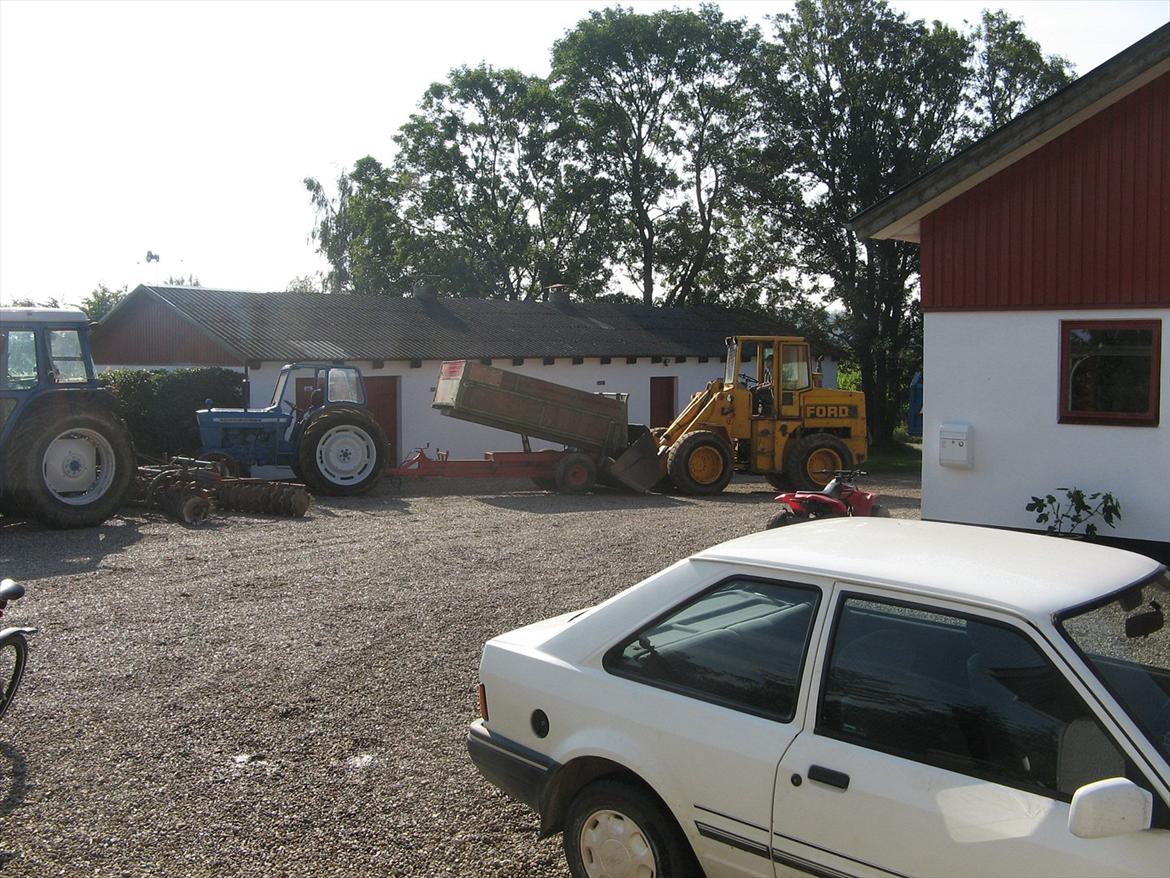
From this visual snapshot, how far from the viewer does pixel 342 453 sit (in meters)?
18.0

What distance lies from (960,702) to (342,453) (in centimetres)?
1560

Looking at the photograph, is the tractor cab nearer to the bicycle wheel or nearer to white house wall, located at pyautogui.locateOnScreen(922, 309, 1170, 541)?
white house wall, located at pyautogui.locateOnScreen(922, 309, 1170, 541)

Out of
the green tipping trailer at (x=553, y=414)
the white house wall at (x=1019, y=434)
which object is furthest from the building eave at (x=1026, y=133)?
the green tipping trailer at (x=553, y=414)

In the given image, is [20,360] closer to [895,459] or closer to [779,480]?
[779,480]

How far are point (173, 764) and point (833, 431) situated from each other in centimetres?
1592

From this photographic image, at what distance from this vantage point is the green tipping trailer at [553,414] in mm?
18438

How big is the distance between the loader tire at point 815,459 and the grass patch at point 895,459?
697 cm

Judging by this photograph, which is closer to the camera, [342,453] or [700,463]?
[342,453]

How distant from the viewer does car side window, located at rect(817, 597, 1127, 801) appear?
3076mm

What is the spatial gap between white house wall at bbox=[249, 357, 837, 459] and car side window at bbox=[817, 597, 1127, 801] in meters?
19.9

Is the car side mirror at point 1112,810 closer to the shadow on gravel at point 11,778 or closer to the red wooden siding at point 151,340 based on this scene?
the shadow on gravel at point 11,778

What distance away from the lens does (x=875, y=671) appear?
3.49m

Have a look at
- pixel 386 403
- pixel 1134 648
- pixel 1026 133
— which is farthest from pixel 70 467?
pixel 1134 648

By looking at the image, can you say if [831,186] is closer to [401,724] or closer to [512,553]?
[512,553]
